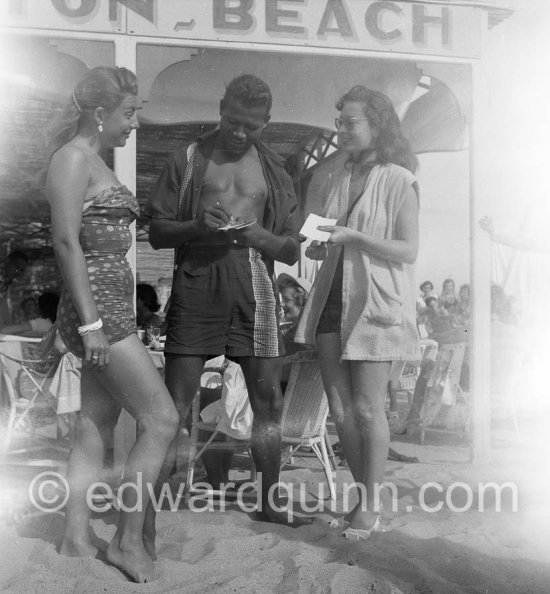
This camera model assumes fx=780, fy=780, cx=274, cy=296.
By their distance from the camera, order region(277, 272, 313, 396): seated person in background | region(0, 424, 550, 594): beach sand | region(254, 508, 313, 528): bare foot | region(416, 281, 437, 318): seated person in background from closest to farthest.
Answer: region(0, 424, 550, 594): beach sand, region(254, 508, 313, 528): bare foot, region(277, 272, 313, 396): seated person in background, region(416, 281, 437, 318): seated person in background

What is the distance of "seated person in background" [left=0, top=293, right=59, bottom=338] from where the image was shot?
6.09 meters

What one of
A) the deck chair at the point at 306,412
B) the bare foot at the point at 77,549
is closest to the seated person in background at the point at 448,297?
the deck chair at the point at 306,412

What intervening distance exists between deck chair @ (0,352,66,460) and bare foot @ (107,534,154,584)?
2284 millimetres

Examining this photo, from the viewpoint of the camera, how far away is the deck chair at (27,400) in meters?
4.90

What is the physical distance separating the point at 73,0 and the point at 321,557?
10.5 ft

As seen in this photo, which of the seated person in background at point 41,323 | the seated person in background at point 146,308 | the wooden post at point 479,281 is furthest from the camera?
the seated person in background at point 146,308

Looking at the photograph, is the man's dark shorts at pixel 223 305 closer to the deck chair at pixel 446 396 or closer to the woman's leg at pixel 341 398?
the woman's leg at pixel 341 398

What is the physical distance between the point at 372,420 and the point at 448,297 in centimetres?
397

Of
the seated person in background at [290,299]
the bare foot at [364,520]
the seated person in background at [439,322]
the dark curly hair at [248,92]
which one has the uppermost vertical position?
the dark curly hair at [248,92]

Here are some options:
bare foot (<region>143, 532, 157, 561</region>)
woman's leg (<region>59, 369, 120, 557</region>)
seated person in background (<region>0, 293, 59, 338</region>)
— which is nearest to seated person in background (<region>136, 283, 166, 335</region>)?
seated person in background (<region>0, 293, 59, 338</region>)

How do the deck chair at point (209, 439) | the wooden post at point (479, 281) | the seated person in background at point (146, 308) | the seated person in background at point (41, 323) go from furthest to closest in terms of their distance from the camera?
the seated person in background at point (146, 308) < the seated person in background at point (41, 323) < the wooden post at point (479, 281) < the deck chair at point (209, 439)

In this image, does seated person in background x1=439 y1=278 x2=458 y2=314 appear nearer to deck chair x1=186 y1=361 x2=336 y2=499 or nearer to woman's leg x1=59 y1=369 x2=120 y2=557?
deck chair x1=186 y1=361 x2=336 y2=499

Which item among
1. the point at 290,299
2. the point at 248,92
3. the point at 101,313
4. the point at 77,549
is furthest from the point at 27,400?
the point at 248,92

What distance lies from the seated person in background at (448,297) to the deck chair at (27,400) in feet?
10.7
